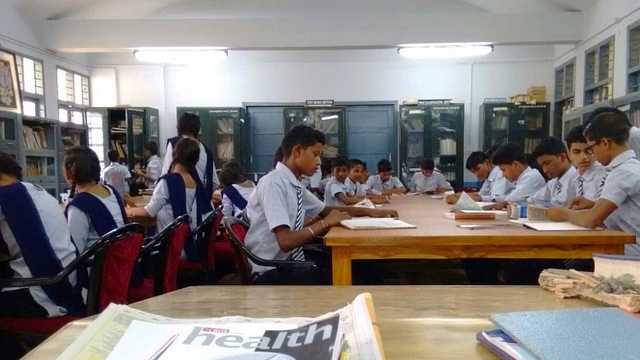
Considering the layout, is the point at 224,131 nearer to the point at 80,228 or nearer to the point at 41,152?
the point at 41,152

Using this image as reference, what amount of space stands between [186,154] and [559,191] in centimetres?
253

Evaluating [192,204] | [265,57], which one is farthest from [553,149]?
[265,57]

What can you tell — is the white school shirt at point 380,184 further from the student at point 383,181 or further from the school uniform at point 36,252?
the school uniform at point 36,252

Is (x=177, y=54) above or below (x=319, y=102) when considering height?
above

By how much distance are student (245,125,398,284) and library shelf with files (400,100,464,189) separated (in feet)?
16.7

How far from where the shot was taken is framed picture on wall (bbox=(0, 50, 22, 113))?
5.05m

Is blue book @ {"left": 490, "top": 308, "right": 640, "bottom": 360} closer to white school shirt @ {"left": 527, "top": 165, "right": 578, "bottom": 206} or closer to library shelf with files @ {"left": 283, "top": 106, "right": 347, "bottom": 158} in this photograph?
white school shirt @ {"left": 527, "top": 165, "right": 578, "bottom": 206}

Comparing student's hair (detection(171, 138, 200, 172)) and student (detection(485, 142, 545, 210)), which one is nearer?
student's hair (detection(171, 138, 200, 172))

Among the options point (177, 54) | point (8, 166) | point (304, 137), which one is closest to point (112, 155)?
point (177, 54)

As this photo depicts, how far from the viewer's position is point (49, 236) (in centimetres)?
168

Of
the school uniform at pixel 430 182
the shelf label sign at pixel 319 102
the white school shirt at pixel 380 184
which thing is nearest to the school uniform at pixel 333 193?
the white school shirt at pixel 380 184

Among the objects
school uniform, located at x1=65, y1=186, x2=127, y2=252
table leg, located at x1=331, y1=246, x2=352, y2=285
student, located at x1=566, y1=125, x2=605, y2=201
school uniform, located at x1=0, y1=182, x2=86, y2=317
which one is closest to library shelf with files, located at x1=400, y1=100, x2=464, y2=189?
student, located at x1=566, y1=125, x2=605, y2=201

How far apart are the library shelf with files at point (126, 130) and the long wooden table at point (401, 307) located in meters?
6.48

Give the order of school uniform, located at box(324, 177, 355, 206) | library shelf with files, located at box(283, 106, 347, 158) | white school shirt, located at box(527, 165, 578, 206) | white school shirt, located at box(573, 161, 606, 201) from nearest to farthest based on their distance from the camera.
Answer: white school shirt, located at box(573, 161, 606, 201) → white school shirt, located at box(527, 165, 578, 206) → school uniform, located at box(324, 177, 355, 206) → library shelf with files, located at box(283, 106, 347, 158)
